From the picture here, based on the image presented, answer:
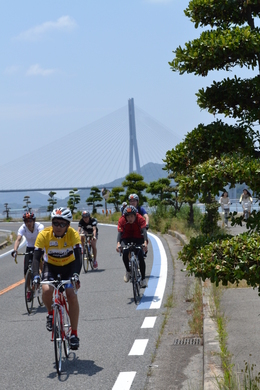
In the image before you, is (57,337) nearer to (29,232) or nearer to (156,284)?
(29,232)

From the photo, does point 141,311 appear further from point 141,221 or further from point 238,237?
point 238,237

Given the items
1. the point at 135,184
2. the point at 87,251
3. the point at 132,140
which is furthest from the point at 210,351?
the point at 132,140

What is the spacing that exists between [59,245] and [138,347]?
1540mm

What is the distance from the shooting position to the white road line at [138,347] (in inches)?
288

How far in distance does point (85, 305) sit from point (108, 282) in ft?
9.13

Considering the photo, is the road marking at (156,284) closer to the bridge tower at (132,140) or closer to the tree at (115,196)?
the tree at (115,196)

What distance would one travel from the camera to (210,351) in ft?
21.7

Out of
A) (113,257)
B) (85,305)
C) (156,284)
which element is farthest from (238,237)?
(113,257)

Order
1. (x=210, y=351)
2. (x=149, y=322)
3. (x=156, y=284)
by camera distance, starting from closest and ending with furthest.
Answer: (x=210, y=351) → (x=149, y=322) → (x=156, y=284)

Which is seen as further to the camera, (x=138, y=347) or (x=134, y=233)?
(x=134, y=233)

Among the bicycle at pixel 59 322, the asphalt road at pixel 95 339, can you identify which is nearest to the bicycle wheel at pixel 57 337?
the bicycle at pixel 59 322

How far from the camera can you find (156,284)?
41.7 feet

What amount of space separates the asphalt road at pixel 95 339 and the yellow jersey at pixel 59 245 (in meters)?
1.14

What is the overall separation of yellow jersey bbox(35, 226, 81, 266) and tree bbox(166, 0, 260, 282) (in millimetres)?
2327
